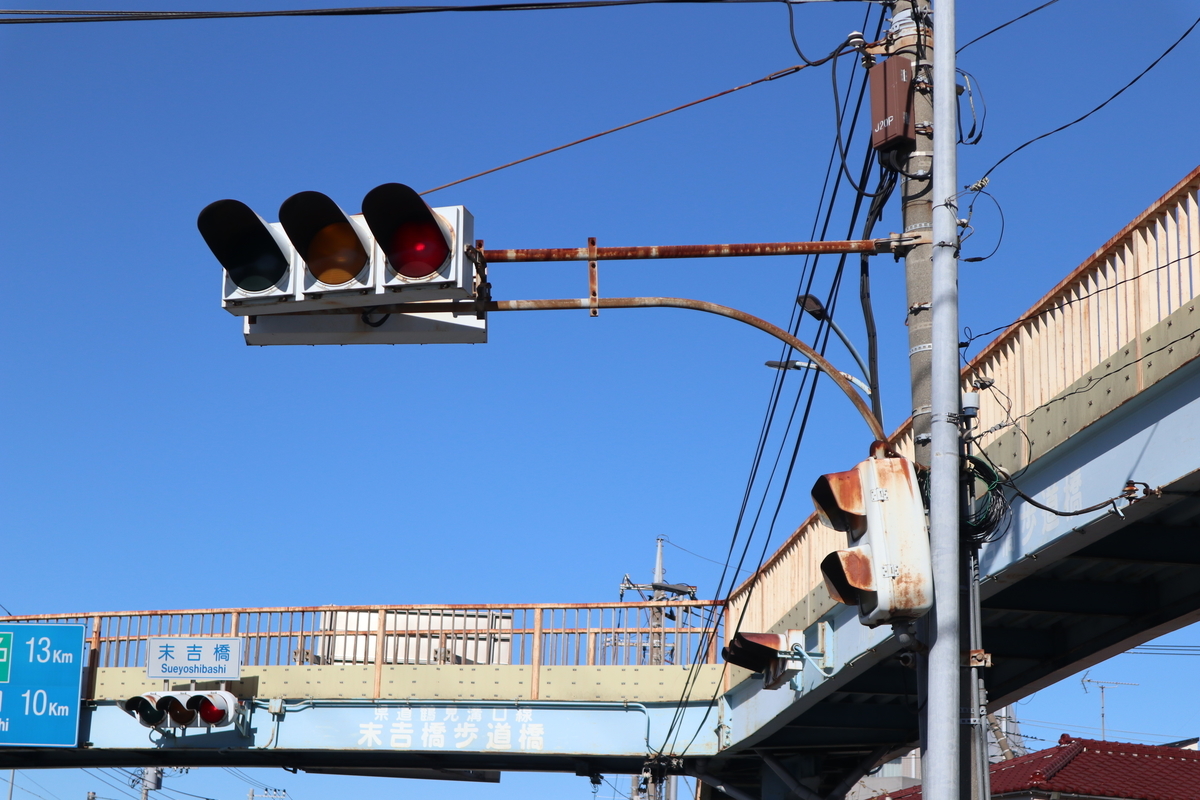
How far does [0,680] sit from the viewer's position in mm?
22766

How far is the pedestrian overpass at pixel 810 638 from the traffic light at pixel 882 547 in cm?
223

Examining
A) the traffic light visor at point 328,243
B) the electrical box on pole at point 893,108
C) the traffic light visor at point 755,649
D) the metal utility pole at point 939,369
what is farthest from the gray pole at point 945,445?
the traffic light visor at point 328,243

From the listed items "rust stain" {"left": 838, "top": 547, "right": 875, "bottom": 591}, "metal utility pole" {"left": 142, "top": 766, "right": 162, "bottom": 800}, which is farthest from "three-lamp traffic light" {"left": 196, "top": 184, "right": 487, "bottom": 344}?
"metal utility pole" {"left": 142, "top": 766, "right": 162, "bottom": 800}

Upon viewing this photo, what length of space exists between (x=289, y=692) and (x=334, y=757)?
1.39 meters

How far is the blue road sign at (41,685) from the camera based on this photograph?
73.0 ft

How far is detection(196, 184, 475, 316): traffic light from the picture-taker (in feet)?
24.1

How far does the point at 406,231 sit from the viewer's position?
24.4ft

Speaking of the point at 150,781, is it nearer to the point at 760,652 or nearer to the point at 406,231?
the point at 760,652

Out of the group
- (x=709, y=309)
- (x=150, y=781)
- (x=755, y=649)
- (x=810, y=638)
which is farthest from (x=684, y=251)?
(x=150, y=781)

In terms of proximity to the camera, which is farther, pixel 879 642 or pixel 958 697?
pixel 879 642

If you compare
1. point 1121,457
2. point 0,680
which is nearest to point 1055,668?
point 1121,457

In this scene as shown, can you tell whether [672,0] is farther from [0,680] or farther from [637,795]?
[637,795]

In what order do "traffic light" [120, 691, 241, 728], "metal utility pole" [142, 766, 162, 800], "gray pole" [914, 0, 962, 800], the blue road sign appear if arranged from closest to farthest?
"gray pole" [914, 0, 962, 800], "traffic light" [120, 691, 241, 728], the blue road sign, "metal utility pole" [142, 766, 162, 800]

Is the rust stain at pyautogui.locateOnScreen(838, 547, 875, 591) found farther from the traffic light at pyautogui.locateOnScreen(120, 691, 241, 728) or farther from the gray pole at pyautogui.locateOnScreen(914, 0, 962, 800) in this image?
the traffic light at pyautogui.locateOnScreen(120, 691, 241, 728)
